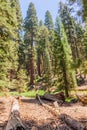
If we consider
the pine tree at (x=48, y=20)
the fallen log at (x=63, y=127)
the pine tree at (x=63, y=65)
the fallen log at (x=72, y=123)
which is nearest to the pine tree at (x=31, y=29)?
the pine tree at (x=48, y=20)

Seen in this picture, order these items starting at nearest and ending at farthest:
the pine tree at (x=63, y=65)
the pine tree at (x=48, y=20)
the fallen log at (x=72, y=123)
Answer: the fallen log at (x=72, y=123) → the pine tree at (x=63, y=65) → the pine tree at (x=48, y=20)

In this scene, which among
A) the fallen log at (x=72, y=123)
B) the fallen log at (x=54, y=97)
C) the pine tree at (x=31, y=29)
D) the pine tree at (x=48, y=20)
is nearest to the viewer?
the fallen log at (x=72, y=123)

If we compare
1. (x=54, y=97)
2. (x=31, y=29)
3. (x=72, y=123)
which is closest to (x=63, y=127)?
(x=72, y=123)

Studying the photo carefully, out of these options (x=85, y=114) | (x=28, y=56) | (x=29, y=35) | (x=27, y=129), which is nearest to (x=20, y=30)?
(x=29, y=35)

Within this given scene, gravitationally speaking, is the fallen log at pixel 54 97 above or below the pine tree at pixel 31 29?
below

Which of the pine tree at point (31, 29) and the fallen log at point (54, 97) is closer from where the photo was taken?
the fallen log at point (54, 97)

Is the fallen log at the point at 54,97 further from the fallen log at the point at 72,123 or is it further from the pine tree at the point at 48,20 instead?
the pine tree at the point at 48,20

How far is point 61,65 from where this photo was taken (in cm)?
2647

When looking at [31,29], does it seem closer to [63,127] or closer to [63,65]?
[63,65]

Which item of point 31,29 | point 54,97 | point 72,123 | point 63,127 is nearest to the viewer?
point 63,127

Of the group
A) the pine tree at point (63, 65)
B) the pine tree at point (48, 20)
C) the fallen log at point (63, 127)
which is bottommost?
the fallen log at point (63, 127)

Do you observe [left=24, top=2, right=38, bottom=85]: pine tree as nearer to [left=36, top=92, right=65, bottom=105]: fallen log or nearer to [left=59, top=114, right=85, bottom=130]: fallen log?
[left=36, top=92, right=65, bottom=105]: fallen log

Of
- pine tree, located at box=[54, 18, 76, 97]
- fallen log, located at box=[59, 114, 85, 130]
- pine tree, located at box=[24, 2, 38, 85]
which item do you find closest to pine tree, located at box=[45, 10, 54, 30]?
pine tree, located at box=[24, 2, 38, 85]

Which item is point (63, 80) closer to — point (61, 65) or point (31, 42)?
point (61, 65)
